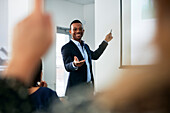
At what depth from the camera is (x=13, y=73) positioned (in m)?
0.05

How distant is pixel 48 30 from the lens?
43mm

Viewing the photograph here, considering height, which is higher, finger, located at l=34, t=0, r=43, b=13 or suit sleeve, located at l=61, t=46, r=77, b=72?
finger, located at l=34, t=0, r=43, b=13

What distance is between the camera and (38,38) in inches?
1.7

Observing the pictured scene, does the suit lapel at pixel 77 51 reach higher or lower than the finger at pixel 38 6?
lower

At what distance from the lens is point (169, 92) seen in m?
0.04

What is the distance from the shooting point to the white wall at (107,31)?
5 centimetres

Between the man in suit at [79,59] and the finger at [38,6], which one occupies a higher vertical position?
the finger at [38,6]

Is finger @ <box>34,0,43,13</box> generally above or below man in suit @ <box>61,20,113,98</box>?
above

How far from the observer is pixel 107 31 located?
60mm

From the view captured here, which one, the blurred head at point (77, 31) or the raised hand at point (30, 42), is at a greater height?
the blurred head at point (77, 31)

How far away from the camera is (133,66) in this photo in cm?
4

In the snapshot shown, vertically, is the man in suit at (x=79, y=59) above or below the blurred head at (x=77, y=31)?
below

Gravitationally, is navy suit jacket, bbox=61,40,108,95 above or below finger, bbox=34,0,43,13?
below

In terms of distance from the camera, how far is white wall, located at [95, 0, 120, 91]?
5cm
